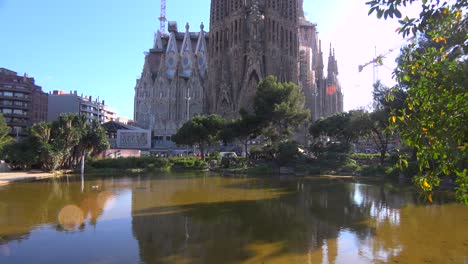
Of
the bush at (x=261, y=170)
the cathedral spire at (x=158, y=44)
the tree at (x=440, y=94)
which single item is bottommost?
the bush at (x=261, y=170)

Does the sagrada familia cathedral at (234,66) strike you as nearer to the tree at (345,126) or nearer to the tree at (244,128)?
the tree at (345,126)

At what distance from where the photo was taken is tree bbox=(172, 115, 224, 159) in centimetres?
5109

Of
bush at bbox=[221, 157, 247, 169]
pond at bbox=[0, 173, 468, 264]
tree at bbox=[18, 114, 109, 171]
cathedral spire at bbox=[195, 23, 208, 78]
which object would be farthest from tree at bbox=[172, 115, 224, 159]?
cathedral spire at bbox=[195, 23, 208, 78]

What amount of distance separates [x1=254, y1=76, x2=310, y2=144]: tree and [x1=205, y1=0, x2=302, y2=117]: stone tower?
24.6 m

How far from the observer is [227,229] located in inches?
505

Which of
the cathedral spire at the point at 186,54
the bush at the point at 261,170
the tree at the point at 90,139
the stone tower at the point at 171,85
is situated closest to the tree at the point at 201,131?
the bush at the point at 261,170

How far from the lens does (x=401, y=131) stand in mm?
4496

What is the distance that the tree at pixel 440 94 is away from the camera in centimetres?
415

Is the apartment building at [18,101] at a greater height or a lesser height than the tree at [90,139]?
greater

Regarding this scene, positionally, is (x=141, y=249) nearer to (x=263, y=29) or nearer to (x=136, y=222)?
(x=136, y=222)

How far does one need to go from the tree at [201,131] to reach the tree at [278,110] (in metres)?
6.43

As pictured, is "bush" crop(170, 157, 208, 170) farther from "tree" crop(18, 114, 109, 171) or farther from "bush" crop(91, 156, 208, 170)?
"tree" crop(18, 114, 109, 171)

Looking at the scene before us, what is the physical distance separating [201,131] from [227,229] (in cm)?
3861

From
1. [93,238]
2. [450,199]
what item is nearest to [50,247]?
[93,238]
